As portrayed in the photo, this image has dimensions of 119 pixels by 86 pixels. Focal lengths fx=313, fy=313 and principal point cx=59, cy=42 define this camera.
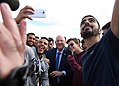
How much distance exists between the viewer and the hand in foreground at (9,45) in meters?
0.74

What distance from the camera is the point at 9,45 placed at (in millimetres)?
783

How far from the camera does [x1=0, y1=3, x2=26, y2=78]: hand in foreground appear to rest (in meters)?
0.74

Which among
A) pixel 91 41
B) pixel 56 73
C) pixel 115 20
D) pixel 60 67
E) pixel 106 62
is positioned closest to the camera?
pixel 115 20

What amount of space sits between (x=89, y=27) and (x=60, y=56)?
2.93m

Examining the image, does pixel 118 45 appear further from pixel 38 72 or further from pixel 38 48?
pixel 38 48

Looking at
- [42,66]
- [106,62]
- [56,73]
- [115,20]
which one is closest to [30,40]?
[56,73]

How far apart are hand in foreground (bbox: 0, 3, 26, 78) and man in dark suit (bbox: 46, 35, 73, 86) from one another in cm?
565

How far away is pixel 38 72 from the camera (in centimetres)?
578

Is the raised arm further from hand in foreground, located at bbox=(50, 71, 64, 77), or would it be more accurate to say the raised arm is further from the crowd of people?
hand in foreground, located at bbox=(50, 71, 64, 77)

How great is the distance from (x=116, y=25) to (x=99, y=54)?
1.25 ft

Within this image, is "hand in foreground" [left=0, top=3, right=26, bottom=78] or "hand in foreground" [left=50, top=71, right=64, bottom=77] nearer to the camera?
"hand in foreground" [left=0, top=3, right=26, bottom=78]

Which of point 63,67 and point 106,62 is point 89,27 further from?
point 63,67

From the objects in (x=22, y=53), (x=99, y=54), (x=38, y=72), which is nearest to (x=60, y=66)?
(x=38, y=72)

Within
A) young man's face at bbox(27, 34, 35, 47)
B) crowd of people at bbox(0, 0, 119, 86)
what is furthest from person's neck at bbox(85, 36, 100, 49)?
young man's face at bbox(27, 34, 35, 47)
